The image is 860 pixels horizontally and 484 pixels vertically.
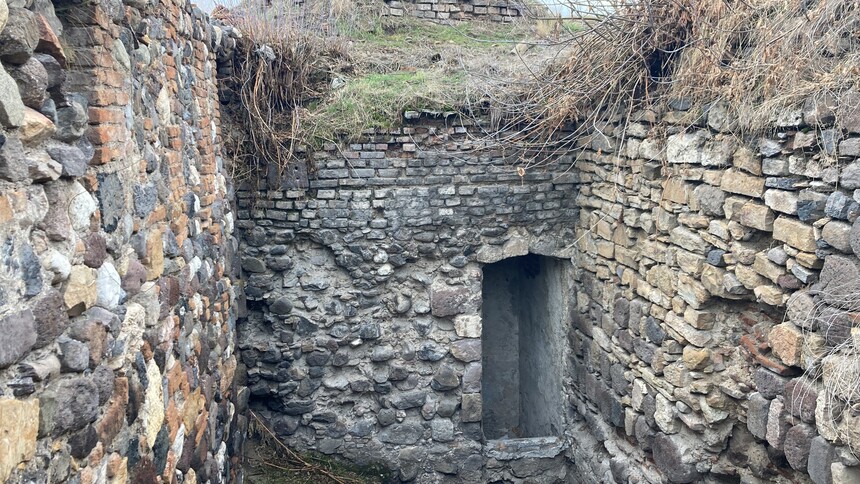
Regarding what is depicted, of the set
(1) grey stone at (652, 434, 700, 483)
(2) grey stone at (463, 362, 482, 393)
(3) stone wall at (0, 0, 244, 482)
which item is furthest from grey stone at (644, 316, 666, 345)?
(3) stone wall at (0, 0, 244, 482)

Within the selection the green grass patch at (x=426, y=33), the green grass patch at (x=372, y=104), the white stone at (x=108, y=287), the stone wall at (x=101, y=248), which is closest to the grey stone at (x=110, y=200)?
the stone wall at (x=101, y=248)

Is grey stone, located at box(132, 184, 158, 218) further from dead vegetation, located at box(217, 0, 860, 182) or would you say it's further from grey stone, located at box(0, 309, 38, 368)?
dead vegetation, located at box(217, 0, 860, 182)

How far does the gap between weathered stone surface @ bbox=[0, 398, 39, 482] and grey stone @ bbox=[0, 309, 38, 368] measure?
92mm

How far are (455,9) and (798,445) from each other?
5.29 metres

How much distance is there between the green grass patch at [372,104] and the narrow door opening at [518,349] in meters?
1.64

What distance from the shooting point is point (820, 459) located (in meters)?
2.60

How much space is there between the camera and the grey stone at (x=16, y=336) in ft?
4.62

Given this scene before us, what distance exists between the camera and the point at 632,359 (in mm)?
4102

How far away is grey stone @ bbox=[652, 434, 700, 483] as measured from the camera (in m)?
3.58

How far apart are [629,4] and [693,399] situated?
230cm

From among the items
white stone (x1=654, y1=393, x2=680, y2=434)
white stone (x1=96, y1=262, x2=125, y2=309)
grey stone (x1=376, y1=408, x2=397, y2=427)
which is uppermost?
white stone (x1=96, y1=262, x2=125, y2=309)

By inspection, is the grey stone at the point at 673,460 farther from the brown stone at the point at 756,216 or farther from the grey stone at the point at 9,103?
the grey stone at the point at 9,103

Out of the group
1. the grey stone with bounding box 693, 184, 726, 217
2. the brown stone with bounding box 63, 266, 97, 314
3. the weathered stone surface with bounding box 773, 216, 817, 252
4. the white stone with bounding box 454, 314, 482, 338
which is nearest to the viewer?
the brown stone with bounding box 63, 266, 97, 314

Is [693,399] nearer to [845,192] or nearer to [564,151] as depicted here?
[845,192]
